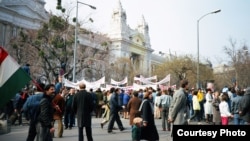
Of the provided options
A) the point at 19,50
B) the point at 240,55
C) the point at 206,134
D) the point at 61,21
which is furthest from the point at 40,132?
the point at 240,55

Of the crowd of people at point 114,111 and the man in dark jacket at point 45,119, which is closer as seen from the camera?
the man in dark jacket at point 45,119

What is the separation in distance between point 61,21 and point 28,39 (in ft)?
19.0

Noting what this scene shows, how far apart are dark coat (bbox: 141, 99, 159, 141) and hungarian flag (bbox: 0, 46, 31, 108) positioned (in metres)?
3.81

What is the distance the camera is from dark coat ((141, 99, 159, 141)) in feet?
31.8

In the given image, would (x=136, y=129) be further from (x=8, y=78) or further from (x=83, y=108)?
(x=8, y=78)

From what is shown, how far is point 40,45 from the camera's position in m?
29.9

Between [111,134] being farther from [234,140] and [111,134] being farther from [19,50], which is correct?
[19,50]

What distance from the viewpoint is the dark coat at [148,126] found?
31.8 feet

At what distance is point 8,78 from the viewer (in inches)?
290

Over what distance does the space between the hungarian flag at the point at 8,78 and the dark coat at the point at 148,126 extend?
3.81 m

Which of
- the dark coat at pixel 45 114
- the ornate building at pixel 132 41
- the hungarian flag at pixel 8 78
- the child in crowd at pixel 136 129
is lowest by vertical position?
the child in crowd at pixel 136 129

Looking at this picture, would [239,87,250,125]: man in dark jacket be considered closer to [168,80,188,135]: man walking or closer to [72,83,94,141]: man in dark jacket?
[168,80,188,135]: man walking

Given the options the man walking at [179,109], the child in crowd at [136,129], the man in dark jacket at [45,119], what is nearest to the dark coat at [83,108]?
the child in crowd at [136,129]

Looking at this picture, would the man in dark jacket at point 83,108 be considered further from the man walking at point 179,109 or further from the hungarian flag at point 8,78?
the hungarian flag at point 8,78
